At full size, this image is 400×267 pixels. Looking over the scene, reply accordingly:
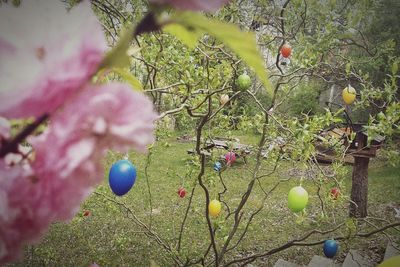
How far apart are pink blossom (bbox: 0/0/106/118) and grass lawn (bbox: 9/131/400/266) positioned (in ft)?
6.10

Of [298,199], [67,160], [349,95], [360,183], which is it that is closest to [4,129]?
[67,160]

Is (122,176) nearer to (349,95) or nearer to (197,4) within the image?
(197,4)

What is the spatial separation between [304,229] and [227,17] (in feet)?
9.94

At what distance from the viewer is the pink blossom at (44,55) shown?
0.13m

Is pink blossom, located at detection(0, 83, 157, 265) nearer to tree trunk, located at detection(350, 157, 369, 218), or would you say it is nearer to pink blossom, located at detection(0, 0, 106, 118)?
pink blossom, located at detection(0, 0, 106, 118)

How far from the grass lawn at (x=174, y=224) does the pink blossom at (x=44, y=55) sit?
1.86 metres

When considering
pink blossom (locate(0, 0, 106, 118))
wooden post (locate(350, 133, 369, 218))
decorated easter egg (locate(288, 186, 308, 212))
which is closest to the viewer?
pink blossom (locate(0, 0, 106, 118))

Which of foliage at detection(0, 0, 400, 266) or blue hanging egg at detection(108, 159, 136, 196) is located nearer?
foliage at detection(0, 0, 400, 266)

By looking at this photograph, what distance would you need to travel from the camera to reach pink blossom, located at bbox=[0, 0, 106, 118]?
13cm

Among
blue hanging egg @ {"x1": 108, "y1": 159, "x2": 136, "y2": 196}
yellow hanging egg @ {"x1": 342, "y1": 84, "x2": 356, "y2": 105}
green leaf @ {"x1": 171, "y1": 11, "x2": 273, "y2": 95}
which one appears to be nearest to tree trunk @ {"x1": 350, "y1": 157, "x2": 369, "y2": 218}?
yellow hanging egg @ {"x1": 342, "y1": 84, "x2": 356, "y2": 105}

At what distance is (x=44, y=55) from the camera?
13 cm

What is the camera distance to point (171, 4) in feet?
0.44

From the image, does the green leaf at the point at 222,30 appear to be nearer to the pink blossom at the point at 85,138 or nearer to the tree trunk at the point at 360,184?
the pink blossom at the point at 85,138

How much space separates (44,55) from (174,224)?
4.73 meters
